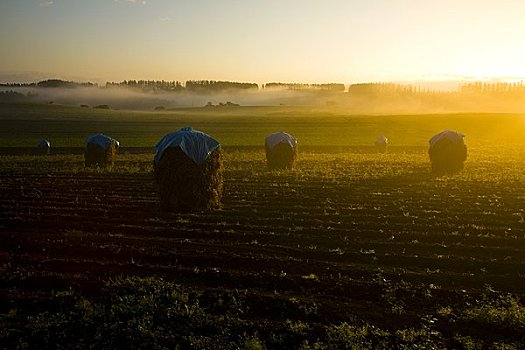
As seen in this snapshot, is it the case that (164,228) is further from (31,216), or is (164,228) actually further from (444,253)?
(444,253)

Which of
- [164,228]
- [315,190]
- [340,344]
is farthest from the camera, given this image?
[315,190]

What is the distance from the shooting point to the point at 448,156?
93.8ft

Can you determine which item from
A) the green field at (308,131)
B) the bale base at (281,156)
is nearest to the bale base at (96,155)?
the bale base at (281,156)

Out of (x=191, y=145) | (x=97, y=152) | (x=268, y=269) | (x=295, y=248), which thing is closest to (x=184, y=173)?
(x=191, y=145)

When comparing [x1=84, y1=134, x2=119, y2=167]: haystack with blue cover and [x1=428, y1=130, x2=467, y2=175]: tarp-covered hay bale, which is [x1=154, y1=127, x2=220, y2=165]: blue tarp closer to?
[x1=84, y1=134, x2=119, y2=167]: haystack with blue cover

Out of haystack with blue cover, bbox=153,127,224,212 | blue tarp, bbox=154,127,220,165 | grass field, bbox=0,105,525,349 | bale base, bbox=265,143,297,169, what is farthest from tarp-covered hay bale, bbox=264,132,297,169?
haystack with blue cover, bbox=153,127,224,212

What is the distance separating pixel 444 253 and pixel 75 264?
30.3ft

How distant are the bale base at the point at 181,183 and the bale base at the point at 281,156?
12.2 meters

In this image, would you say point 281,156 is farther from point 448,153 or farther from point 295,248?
point 295,248

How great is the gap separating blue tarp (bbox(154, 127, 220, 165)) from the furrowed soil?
2.11 metres

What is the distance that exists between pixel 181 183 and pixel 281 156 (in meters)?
12.9

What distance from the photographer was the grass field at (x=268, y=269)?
26.7 ft

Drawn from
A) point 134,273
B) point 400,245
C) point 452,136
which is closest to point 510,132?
point 452,136

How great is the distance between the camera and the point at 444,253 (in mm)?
12461
